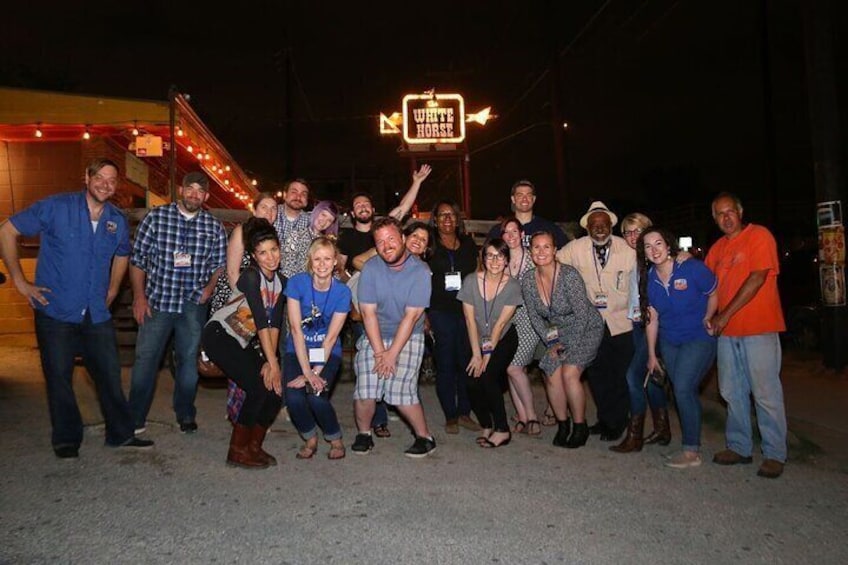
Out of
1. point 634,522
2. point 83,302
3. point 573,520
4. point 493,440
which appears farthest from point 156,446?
point 634,522

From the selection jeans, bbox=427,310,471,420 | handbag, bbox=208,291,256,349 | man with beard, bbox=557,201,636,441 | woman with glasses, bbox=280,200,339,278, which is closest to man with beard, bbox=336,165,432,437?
woman with glasses, bbox=280,200,339,278

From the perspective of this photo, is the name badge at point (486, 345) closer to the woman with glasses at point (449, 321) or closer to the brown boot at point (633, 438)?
the woman with glasses at point (449, 321)

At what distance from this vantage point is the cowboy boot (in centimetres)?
557

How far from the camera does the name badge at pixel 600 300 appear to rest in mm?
5789

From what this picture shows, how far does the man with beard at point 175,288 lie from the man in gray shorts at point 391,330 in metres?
1.50

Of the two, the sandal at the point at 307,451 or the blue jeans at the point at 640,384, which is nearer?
the sandal at the point at 307,451

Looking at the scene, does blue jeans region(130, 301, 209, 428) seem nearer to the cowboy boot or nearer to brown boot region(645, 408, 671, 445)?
the cowboy boot

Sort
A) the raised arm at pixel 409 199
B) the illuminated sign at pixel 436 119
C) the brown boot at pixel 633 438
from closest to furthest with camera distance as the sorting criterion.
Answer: the brown boot at pixel 633 438 → the raised arm at pixel 409 199 → the illuminated sign at pixel 436 119

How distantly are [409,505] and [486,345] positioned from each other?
1858 mm

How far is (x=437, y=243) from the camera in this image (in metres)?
6.19

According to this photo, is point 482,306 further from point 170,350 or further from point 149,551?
point 170,350

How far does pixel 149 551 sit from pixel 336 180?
5436 cm

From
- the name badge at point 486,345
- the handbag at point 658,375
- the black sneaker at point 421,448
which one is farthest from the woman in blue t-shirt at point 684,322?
the black sneaker at point 421,448

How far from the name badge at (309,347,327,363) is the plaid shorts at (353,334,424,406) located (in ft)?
1.23
